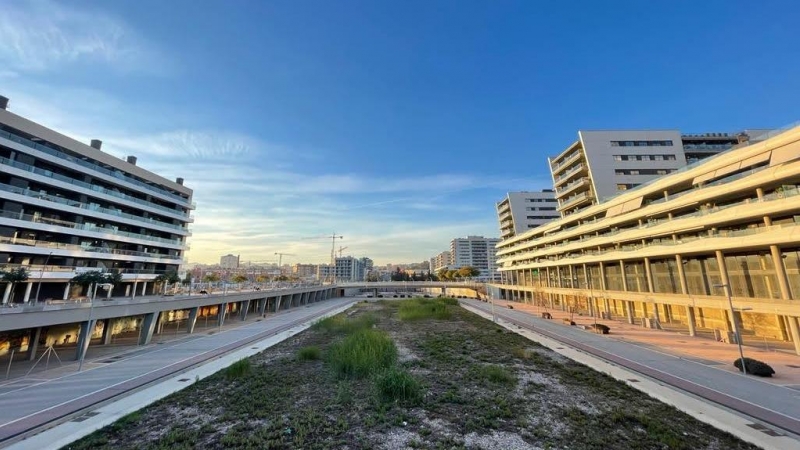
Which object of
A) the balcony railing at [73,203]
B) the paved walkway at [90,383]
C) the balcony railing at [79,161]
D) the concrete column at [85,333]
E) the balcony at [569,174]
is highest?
the balcony at [569,174]

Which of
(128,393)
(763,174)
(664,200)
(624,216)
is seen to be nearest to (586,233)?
(624,216)

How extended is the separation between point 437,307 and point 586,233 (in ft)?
89.5

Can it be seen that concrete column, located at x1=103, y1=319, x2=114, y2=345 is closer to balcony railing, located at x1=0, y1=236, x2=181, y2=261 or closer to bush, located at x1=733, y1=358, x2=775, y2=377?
balcony railing, located at x1=0, y1=236, x2=181, y2=261

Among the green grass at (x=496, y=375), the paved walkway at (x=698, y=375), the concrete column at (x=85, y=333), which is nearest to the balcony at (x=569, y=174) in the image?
the paved walkway at (x=698, y=375)

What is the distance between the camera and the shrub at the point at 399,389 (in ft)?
47.4

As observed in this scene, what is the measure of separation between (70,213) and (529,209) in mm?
99154

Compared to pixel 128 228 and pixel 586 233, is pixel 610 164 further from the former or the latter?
pixel 128 228

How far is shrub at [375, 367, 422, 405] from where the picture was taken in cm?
1446

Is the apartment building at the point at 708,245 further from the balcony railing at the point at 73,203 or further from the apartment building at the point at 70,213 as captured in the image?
the apartment building at the point at 70,213

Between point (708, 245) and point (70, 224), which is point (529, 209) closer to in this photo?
point (708, 245)

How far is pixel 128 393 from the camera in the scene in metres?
15.5

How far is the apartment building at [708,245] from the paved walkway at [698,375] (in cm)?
464

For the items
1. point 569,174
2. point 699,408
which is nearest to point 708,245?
point 699,408

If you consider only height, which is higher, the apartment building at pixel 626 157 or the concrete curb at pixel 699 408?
the apartment building at pixel 626 157
